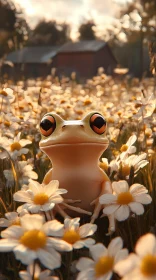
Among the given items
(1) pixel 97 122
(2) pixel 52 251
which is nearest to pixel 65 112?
(1) pixel 97 122

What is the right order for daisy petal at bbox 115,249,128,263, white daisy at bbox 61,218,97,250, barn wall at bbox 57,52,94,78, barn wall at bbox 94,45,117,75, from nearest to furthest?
daisy petal at bbox 115,249,128,263, white daisy at bbox 61,218,97,250, barn wall at bbox 57,52,94,78, barn wall at bbox 94,45,117,75

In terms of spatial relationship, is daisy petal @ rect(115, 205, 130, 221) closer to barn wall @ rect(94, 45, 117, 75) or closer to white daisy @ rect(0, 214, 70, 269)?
white daisy @ rect(0, 214, 70, 269)

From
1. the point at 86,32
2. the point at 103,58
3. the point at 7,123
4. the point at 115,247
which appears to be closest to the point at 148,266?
the point at 115,247

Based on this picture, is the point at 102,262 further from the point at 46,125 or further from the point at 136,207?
the point at 46,125

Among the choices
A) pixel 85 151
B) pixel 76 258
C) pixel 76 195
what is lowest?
pixel 76 258

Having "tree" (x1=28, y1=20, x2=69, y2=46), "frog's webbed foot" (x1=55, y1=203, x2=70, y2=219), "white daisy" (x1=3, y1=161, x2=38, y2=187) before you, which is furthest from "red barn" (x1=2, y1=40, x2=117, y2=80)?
"frog's webbed foot" (x1=55, y1=203, x2=70, y2=219)

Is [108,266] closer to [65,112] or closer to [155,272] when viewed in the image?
[155,272]
